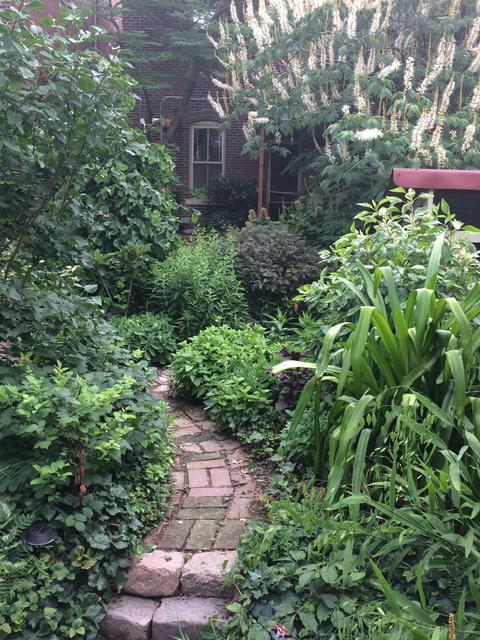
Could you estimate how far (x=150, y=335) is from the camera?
4.79 metres

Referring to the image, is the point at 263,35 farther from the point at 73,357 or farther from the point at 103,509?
the point at 103,509

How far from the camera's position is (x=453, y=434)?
242cm

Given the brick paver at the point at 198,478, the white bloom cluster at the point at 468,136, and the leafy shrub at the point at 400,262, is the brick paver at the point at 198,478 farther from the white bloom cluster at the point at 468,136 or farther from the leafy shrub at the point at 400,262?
the white bloom cluster at the point at 468,136

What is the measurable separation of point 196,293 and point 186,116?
955 cm

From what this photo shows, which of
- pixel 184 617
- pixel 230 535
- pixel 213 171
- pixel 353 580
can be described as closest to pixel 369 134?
pixel 230 535

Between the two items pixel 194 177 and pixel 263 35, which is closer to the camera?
pixel 263 35

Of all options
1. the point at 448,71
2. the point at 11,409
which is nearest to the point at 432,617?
the point at 11,409

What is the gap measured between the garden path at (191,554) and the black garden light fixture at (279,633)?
0.88 feet

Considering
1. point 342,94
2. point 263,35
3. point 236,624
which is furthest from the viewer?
point 263,35

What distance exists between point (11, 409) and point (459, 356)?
1.80m

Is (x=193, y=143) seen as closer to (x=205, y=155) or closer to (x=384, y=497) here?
(x=205, y=155)

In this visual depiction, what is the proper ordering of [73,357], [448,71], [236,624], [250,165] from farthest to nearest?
[250,165], [448,71], [73,357], [236,624]

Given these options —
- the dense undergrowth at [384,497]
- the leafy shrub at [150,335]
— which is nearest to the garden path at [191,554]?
the dense undergrowth at [384,497]

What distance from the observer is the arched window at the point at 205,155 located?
13.8 metres
